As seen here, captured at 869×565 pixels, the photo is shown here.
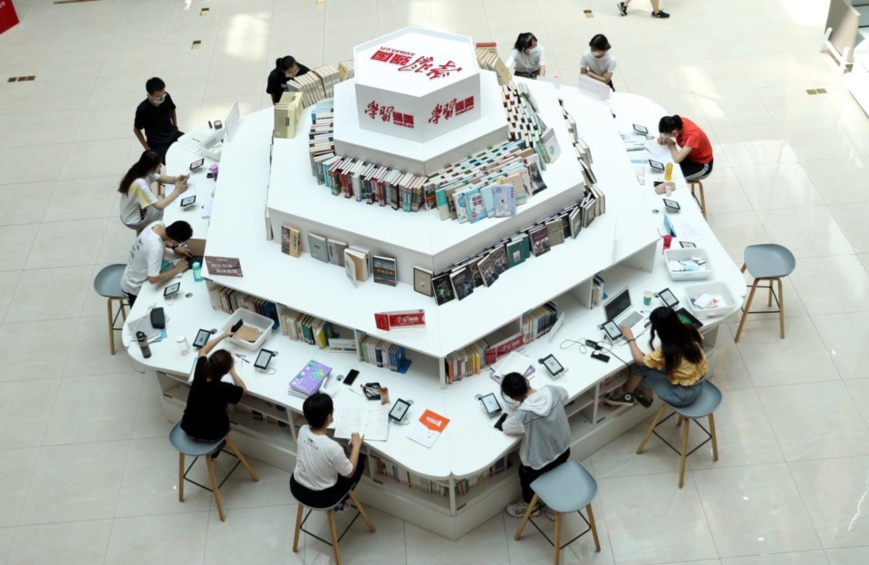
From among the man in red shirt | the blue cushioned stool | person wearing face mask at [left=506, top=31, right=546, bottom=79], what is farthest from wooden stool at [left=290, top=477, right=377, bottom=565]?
person wearing face mask at [left=506, top=31, right=546, bottom=79]

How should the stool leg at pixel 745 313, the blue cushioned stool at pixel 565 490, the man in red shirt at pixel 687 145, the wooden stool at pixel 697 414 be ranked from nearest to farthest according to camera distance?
the blue cushioned stool at pixel 565 490 < the wooden stool at pixel 697 414 < the stool leg at pixel 745 313 < the man in red shirt at pixel 687 145

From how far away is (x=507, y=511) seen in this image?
6602 millimetres

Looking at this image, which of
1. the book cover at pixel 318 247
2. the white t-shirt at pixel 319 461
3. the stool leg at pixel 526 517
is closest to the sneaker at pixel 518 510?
the stool leg at pixel 526 517

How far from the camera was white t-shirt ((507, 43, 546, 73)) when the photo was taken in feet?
32.1

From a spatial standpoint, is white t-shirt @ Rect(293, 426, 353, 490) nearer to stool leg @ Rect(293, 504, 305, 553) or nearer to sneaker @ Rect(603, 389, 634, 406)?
stool leg @ Rect(293, 504, 305, 553)

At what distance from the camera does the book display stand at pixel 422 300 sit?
6.43 metres

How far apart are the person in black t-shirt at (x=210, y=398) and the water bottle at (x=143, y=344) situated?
0.70m

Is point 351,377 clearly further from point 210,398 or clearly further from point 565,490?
point 565,490

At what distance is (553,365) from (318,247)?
85.2 inches

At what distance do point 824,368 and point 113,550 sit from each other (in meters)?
6.09

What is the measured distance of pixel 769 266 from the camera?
7652 millimetres

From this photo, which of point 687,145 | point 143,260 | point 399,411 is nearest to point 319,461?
point 399,411

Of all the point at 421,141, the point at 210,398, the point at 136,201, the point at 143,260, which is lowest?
the point at 210,398

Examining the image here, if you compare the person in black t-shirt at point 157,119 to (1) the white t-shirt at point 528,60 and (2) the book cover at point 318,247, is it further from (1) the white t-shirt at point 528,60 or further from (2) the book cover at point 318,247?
(1) the white t-shirt at point 528,60
